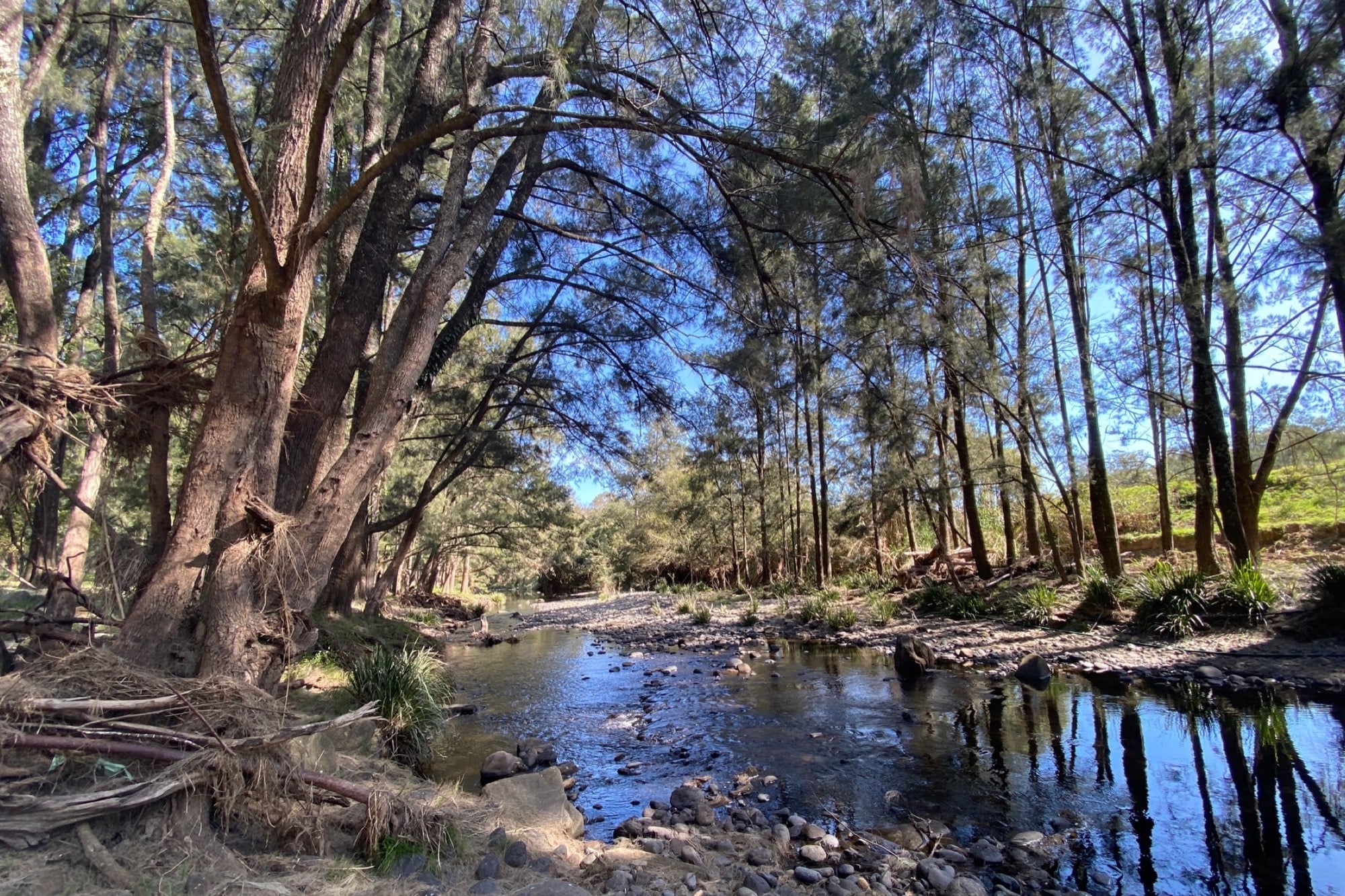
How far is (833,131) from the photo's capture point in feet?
15.9

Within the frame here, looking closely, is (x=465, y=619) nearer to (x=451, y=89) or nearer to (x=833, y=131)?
(x=451, y=89)

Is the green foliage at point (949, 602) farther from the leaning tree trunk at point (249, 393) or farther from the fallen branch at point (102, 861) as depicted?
the fallen branch at point (102, 861)

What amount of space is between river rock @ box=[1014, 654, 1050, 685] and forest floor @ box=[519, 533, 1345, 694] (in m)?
0.35

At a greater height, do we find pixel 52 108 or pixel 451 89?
pixel 52 108

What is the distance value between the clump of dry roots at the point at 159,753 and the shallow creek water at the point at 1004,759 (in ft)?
5.89

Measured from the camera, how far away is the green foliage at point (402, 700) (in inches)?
215

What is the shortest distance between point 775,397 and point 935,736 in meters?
3.47

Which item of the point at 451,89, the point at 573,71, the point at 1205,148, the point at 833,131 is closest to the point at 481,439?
the point at 451,89

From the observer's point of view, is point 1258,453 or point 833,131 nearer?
point 833,131

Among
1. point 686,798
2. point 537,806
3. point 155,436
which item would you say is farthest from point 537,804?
point 155,436

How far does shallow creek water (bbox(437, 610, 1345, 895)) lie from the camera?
3.71m

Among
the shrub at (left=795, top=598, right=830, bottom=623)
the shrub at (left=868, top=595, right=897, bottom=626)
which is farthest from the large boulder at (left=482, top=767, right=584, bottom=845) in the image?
the shrub at (left=795, top=598, right=830, bottom=623)

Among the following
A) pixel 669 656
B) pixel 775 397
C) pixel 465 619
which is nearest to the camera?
pixel 775 397

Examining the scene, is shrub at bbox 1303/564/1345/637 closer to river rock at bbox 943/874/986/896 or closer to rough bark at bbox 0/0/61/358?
river rock at bbox 943/874/986/896
